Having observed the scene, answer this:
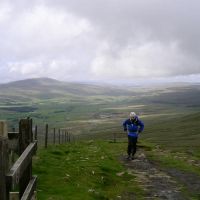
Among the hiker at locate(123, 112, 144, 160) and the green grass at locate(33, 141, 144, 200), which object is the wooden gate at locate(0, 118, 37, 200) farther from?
the hiker at locate(123, 112, 144, 160)

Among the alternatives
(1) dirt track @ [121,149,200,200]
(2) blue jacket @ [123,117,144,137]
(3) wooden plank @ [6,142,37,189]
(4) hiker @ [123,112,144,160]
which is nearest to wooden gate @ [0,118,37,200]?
(3) wooden plank @ [6,142,37,189]

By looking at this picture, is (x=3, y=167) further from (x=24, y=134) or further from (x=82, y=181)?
(x=82, y=181)

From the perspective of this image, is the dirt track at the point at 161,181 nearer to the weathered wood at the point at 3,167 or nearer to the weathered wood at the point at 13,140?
the weathered wood at the point at 13,140

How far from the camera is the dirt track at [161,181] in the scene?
623 inches

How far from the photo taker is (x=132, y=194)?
15773mm

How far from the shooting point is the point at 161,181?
62.6 feet

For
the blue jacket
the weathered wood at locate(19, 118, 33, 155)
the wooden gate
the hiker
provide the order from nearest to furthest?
the wooden gate → the weathered wood at locate(19, 118, 33, 155) → the hiker → the blue jacket

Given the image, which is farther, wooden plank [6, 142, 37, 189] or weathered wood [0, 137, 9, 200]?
wooden plank [6, 142, 37, 189]

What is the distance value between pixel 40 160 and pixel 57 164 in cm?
109

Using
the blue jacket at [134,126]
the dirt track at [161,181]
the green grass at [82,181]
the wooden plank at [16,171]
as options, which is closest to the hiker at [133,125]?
the blue jacket at [134,126]

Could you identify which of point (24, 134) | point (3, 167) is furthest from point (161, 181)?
point (3, 167)

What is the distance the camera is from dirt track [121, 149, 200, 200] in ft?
51.9

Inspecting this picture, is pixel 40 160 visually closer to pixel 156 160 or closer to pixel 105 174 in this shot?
pixel 105 174

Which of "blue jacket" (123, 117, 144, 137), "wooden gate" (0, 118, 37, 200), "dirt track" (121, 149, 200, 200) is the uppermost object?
"wooden gate" (0, 118, 37, 200)
